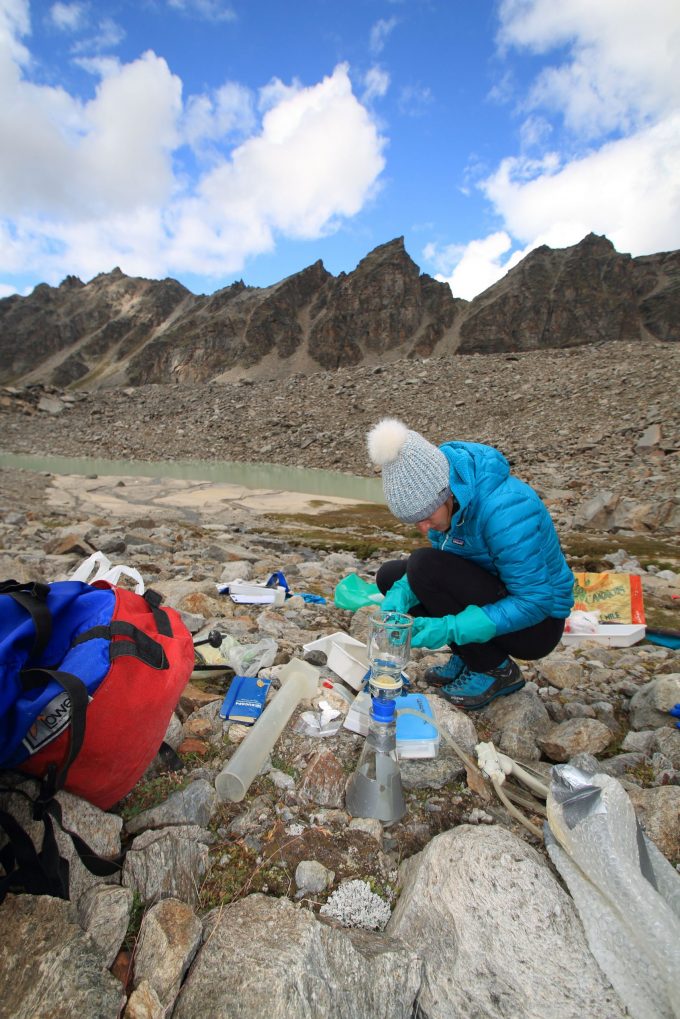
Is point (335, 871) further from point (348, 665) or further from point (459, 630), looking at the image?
point (348, 665)

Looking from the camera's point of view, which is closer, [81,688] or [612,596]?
[81,688]

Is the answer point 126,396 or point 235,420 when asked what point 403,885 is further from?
point 126,396

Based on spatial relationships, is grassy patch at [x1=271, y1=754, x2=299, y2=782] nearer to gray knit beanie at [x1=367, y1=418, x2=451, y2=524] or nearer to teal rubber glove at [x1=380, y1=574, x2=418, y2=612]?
teal rubber glove at [x1=380, y1=574, x2=418, y2=612]

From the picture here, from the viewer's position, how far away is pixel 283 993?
1297mm

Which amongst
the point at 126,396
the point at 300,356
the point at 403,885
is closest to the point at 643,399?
the point at 403,885

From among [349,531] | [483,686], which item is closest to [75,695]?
[483,686]

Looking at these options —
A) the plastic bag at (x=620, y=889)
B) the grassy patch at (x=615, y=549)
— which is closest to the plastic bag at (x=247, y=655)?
the plastic bag at (x=620, y=889)

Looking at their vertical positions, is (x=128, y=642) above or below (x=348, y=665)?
above

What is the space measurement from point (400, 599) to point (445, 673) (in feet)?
2.31

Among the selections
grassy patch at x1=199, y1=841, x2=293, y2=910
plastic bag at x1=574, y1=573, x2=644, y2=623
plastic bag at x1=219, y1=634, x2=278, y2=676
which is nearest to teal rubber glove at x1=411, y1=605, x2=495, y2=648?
plastic bag at x1=219, y1=634, x2=278, y2=676

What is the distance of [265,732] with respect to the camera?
241cm

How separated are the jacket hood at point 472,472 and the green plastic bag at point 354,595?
135 centimetres

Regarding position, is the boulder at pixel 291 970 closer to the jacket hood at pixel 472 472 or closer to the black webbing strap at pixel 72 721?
A: the black webbing strap at pixel 72 721

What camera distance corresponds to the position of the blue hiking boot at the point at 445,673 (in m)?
3.34
